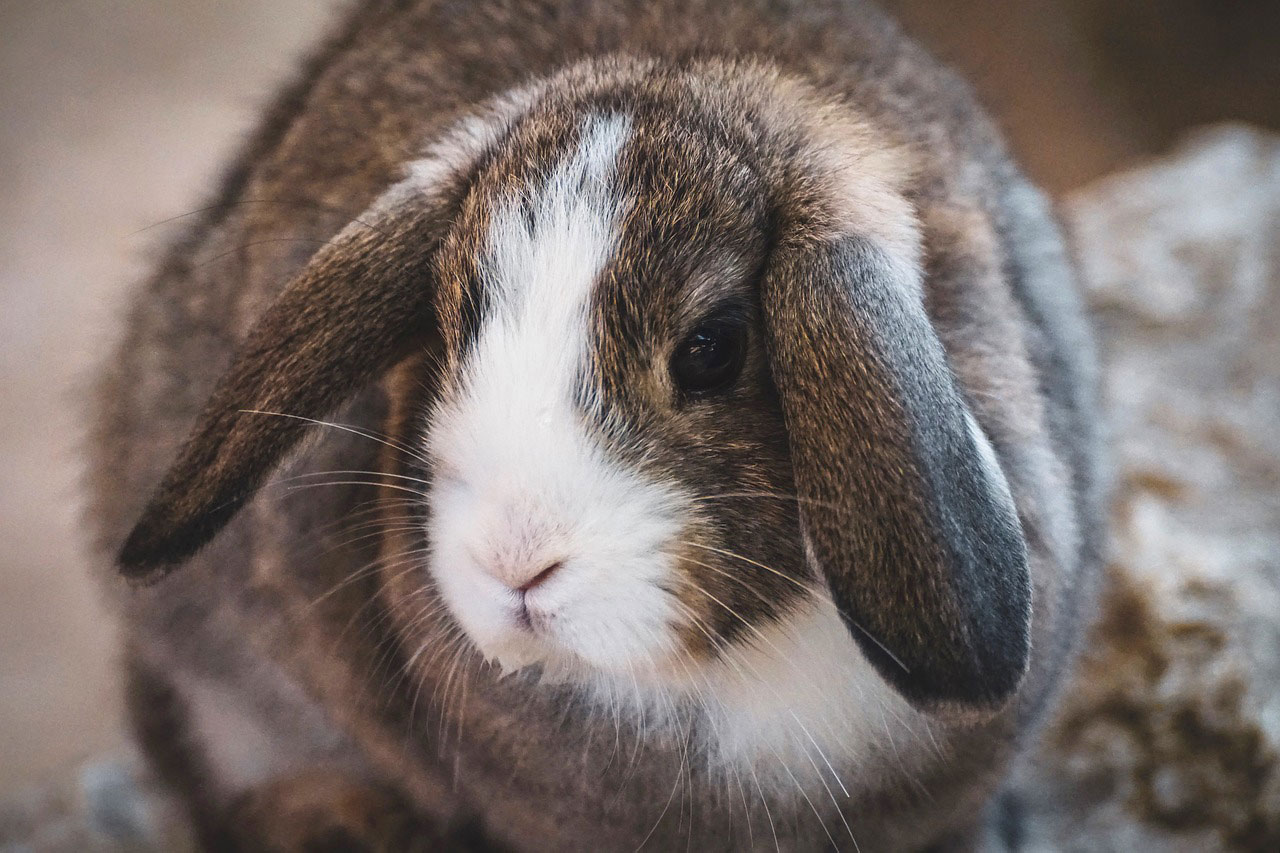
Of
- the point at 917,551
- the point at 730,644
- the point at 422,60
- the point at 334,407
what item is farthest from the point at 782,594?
the point at 422,60

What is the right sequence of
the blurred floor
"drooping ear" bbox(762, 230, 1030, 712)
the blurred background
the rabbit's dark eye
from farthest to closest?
1. the blurred background
2. the blurred floor
3. the rabbit's dark eye
4. "drooping ear" bbox(762, 230, 1030, 712)

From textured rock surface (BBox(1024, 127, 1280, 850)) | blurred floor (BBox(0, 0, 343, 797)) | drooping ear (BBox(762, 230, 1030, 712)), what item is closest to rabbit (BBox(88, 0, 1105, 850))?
drooping ear (BBox(762, 230, 1030, 712))

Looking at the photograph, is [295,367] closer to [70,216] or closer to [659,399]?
[659,399]

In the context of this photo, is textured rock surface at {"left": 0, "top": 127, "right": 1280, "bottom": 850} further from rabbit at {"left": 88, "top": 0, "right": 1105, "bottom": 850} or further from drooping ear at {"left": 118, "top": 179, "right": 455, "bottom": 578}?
drooping ear at {"left": 118, "top": 179, "right": 455, "bottom": 578}

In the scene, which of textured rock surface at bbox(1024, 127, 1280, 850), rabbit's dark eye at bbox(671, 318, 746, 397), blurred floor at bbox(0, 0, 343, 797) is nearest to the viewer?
rabbit's dark eye at bbox(671, 318, 746, 397)

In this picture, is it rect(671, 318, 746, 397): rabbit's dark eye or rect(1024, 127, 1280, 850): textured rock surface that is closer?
rect(671, 318, 746, 397): rabbit's dark eye

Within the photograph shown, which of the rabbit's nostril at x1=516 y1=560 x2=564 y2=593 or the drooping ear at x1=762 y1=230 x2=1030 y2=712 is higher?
the drooping ear at x1=762 y1=230 x2=1030 y2=712

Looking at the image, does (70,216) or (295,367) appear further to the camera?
(70,216)

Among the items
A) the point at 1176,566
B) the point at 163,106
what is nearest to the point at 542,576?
the point at 1176,566
